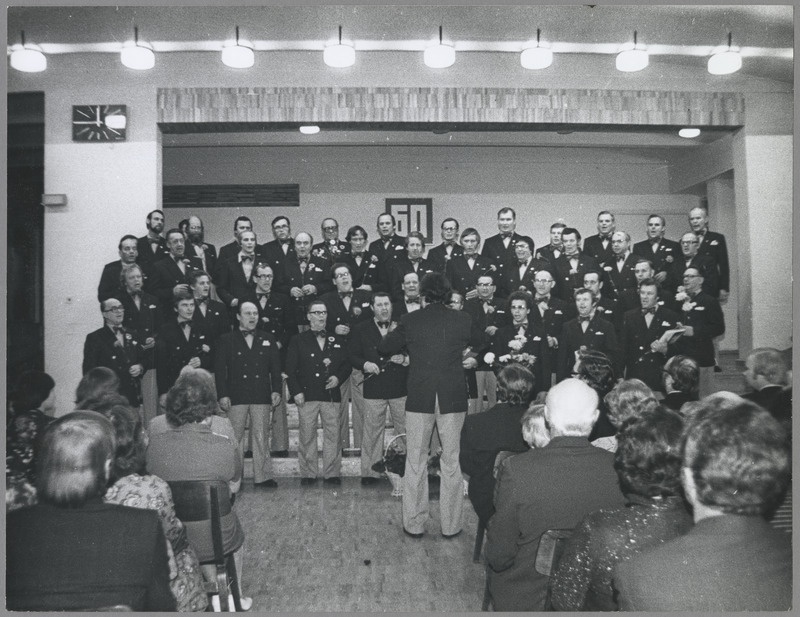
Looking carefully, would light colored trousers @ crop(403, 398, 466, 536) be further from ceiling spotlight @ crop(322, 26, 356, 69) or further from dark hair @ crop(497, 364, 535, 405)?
ceiling spotlight @ crop(322, 26, 356, 69)

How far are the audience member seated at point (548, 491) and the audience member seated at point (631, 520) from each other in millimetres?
235

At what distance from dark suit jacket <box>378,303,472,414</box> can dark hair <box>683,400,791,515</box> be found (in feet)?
7.43

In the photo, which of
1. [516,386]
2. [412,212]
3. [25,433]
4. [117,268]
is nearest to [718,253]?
[516,386]

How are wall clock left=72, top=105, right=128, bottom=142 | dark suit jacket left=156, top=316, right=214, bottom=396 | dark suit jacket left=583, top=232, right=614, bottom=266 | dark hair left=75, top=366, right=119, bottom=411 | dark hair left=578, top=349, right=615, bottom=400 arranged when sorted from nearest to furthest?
dark hair left=75, top=366, right=119, bottom=411 < dark hair left=578, top=349, right=615, bottom=400 < dark suit jacket left=156, top=316, right=214, bottom=396 < wall clock left=72, top=105, right=128, bottom=142 < dark suit jacket left=583, top=232, right=614, bottom=266

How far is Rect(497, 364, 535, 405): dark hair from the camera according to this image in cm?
288

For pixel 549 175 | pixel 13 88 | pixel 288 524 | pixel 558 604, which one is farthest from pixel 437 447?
pixel 549 175

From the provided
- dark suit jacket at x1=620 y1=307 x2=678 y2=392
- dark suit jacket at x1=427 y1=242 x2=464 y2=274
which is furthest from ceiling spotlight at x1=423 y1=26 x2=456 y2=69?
dark suit jacket at x1=620 y1=307 x2=678 y2=392

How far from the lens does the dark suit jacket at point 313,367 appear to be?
475cm

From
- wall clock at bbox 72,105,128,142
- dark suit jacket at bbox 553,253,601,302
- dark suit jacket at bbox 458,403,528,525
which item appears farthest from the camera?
dark suit jacket at bbox 553,253,601,302

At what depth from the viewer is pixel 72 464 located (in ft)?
5.19

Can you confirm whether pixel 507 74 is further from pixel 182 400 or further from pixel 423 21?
pixel 182 400

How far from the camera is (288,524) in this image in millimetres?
3848

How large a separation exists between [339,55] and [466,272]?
6.34 ft

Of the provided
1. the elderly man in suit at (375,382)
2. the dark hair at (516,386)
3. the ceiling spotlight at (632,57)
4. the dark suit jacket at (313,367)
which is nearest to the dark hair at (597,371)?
the dark hair at (516,386)
